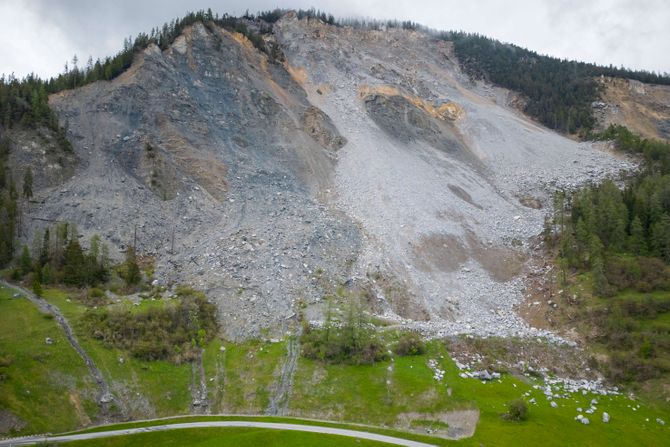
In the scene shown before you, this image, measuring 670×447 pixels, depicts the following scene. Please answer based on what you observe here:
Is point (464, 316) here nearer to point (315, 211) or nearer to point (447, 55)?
point (315, 211)

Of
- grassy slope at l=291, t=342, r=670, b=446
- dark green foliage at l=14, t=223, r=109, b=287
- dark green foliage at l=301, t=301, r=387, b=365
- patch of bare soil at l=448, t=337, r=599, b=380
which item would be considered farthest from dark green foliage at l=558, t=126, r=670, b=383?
dark green foliage at l=14, t=223, r=109, b=287

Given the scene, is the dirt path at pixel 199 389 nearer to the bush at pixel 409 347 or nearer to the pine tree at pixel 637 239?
the bush at pixel 409 347

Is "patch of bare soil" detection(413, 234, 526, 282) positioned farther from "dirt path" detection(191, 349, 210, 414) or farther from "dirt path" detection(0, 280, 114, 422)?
"dirt path" detection(0, 280, 114, 422)

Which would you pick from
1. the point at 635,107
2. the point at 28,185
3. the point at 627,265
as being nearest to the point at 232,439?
the point at 28,185

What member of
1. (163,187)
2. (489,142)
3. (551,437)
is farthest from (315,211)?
(489,142)

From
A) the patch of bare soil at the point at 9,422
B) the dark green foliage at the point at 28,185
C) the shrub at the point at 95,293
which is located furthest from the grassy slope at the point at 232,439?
the dark green foliage at the point at 28,185

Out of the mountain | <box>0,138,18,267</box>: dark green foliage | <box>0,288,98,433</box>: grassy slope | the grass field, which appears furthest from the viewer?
the mountain
